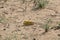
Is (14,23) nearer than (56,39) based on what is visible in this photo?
No

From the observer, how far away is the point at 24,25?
391 centimetres

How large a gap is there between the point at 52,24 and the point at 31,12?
2.48 feet

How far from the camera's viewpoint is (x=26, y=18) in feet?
13.6

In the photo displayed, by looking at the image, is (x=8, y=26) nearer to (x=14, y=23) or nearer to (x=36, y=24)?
(x=14, y=23)

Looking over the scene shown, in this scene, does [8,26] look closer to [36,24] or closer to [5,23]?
[5,23]

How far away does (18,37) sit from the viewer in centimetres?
349

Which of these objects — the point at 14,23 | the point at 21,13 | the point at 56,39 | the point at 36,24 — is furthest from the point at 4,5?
the point at 56,39

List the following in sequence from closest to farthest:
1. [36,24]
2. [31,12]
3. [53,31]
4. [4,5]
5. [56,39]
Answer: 1. [56,39]
2. [53,31]
3. [36,24]
4. [31,12]
5. [4,5]

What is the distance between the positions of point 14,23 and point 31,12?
0.54m

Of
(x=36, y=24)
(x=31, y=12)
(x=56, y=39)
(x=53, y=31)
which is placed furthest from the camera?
(x=31, y=12)

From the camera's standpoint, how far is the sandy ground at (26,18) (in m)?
3.54

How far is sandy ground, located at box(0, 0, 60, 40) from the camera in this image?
3.54 m

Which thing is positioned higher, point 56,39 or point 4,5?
point 4,5

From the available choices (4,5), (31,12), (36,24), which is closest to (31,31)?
(36,24)
